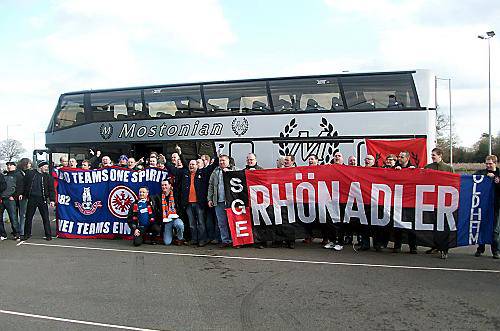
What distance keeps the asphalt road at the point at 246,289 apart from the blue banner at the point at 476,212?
445 millimetres

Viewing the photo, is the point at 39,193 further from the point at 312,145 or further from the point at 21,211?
the point at 312,145

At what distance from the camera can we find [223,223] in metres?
10.0

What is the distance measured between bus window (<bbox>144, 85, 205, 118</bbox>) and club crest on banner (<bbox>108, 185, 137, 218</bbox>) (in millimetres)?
4205

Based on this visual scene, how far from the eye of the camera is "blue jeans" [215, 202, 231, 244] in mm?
9977

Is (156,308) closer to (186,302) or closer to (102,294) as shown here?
(186,302)

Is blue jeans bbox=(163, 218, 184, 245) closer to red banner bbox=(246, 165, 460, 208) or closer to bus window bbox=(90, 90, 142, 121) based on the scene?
red banner bbox=(246, 165, 460, 208)

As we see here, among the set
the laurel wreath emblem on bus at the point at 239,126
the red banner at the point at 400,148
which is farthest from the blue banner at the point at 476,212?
the laurel wreath emblem on bus at the point at 239,126

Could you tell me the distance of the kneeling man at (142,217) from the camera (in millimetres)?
10227

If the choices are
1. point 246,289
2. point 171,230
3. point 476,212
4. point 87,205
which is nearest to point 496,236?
point 476,212

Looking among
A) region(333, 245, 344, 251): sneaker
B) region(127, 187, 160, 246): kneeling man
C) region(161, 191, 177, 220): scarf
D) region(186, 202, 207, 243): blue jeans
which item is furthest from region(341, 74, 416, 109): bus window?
region(127, 187, 160, 246): kneeling man

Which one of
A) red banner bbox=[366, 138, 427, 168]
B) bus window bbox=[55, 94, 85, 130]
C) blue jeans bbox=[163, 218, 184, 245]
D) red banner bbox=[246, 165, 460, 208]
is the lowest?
blue jeans bbox=[163, 218, 184, 245]

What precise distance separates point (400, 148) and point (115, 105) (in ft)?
29.2

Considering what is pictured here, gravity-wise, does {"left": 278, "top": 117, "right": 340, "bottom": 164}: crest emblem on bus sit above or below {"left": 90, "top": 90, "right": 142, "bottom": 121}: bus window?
below

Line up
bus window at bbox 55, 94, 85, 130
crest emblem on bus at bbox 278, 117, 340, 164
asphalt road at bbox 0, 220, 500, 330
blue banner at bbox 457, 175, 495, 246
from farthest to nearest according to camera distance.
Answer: bus window at bbox 55, 94, 85, 130, crest emblem on bus at bbox 278, 117, 340, 164, blue banner at bbox 457, 175, 495, 246, asphalt road at bbox 0, 220, 500, 330
